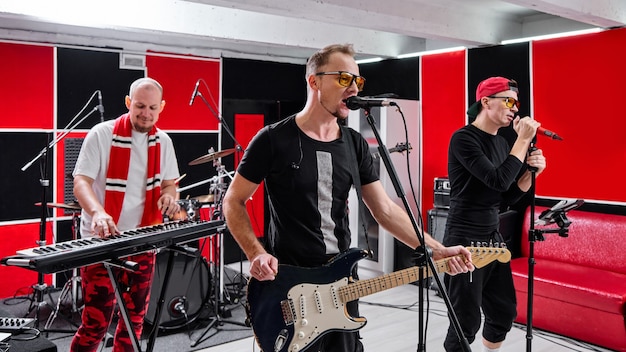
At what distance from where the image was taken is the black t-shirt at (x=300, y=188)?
215 cm

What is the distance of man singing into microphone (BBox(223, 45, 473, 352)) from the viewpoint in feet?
7.05

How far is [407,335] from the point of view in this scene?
4.38 m

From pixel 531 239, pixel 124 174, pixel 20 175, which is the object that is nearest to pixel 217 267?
pixel 124 174

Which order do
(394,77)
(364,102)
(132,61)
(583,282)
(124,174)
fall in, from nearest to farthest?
1. (364,102)
2. (124,174)
3. (583,282)
4. (132,61)
5. (394,77)

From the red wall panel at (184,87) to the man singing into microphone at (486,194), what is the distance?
3.90 m

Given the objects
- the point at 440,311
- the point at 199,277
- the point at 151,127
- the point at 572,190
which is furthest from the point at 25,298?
the point at 572,190

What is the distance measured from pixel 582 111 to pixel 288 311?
3.96 meters

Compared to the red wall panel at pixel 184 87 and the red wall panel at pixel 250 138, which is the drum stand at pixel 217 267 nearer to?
the red wall panel at pixel 184 87

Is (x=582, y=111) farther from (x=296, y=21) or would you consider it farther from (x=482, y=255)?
(x=482, y=255)

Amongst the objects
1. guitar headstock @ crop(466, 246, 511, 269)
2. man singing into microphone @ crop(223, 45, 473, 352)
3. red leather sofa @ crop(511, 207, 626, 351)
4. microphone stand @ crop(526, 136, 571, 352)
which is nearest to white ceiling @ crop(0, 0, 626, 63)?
microphone stand @ crop(526, 136, 571, 352)

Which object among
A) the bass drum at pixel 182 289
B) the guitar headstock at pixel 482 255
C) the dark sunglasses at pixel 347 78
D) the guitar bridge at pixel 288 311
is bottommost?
the bass drum at pixel 182 289

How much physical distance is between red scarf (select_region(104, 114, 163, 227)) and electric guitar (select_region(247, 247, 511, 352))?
0.92 meters

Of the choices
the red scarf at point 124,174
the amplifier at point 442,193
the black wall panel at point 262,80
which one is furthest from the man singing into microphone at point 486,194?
the black wall panel at point 262,80

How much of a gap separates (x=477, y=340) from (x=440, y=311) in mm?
766
